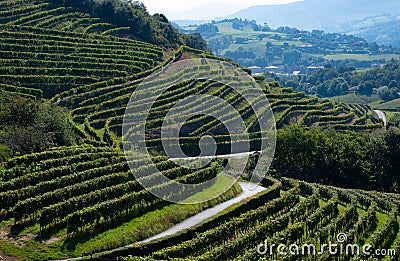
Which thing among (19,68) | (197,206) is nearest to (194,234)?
(197,206)

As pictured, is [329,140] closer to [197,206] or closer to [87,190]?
[197,206]

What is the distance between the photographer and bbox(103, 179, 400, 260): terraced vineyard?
33.8m

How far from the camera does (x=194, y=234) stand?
1479 inches

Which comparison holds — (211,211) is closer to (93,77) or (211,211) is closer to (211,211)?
(211,211)

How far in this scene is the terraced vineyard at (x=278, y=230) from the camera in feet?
111

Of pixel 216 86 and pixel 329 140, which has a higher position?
pixel 216 86

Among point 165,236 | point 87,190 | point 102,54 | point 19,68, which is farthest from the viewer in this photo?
point 102,54

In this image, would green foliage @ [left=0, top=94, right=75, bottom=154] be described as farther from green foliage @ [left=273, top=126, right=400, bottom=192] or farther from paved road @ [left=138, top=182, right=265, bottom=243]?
green foliage @ [left=273, top=126, right=400, bottom=192]

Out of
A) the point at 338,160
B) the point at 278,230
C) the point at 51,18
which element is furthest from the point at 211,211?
the point at 51,18

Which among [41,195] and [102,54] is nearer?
[41,195]

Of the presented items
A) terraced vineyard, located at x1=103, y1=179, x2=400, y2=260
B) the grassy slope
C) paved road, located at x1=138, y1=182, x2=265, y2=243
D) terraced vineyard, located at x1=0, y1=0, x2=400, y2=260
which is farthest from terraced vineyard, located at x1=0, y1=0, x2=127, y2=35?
the grassy slope

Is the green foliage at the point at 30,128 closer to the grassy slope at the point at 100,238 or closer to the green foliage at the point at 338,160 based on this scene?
the grassy slope at the point at 100,238

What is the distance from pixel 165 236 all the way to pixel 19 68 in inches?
2152

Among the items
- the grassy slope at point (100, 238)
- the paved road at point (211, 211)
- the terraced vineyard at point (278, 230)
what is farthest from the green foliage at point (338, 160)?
the grassy slope at point (100, 238)
